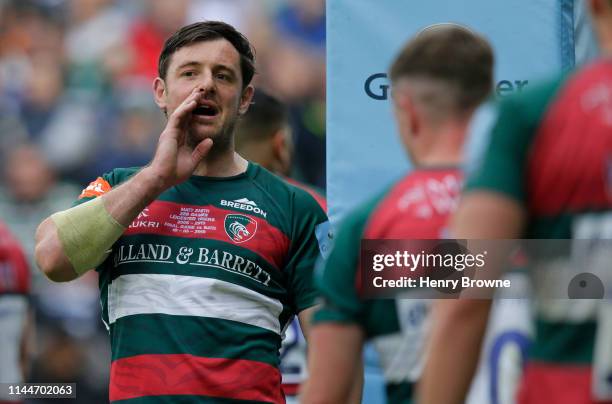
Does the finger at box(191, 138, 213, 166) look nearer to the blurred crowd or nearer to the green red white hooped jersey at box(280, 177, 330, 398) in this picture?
the green red white hooped jersey at box(280, 177, 330, 398)

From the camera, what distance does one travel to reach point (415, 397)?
2791mm

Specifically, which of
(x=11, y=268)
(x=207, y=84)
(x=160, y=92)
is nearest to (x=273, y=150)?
(x=11, y=268)

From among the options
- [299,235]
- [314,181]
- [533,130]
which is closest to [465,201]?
[533,130]

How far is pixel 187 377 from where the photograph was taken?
3.66 meters

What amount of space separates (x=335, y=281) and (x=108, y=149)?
590 cm

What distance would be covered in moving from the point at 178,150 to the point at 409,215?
131 cm

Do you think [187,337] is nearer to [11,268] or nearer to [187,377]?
[187,377]

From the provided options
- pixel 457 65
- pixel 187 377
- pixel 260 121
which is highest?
pixel 260 121

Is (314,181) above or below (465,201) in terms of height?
above

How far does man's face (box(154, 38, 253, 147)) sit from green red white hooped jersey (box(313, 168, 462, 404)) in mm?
1232

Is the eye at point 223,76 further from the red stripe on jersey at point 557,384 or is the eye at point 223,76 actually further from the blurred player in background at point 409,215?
the red stripe on jersey at point 557,384

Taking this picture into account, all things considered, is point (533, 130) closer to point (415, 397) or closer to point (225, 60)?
point (415, 397)

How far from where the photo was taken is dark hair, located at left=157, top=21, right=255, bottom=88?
13.1ft

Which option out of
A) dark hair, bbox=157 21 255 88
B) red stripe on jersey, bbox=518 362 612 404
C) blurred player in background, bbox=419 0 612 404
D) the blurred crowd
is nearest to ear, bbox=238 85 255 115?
dark hair, bbox=157 21 255 88
